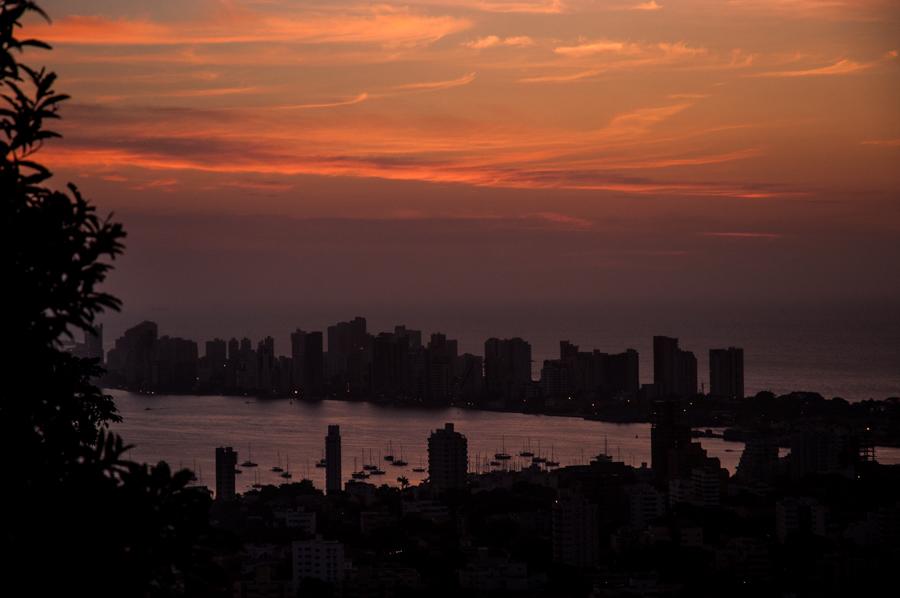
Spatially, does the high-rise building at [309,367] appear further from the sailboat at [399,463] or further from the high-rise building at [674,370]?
the sailboat at [399,463]

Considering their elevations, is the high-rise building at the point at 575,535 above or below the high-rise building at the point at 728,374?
below

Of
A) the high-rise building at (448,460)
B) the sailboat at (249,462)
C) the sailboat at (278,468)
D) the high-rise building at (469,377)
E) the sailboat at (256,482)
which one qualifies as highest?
the high-rise building at (469,377)

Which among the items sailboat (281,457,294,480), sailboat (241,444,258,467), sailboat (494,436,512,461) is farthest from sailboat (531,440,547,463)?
sailboat (241,444,258,467)

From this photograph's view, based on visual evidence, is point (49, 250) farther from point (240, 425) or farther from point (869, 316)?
point (869, 316)

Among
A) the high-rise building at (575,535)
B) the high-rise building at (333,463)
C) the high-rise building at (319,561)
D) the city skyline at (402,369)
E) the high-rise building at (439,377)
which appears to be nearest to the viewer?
the high-rise building at (319,561)

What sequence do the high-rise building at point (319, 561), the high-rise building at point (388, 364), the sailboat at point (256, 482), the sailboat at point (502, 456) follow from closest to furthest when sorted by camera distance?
the high-rise building at point (319, 561), the sailboat at point (256, 482), the sailboat at point (502, 456), the high-rise building at point (388, 364)

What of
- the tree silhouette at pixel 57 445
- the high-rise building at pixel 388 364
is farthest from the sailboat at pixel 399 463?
the tree silhouette at pixel 57 445
